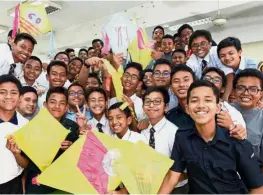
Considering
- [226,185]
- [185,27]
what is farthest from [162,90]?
[185,27]

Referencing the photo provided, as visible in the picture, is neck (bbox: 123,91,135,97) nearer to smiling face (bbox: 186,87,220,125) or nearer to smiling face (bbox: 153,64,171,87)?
smiling face (bbox: 153,64,171,87)

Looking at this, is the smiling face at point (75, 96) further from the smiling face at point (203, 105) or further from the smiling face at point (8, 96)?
the smiling face at point (203, 105)

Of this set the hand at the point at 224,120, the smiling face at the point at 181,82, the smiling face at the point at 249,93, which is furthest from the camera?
the smiling face at the point at 181,82

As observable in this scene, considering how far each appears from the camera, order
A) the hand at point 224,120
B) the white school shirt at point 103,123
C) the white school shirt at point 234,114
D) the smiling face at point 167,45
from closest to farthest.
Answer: the hand at point 224,120 → the white school shirt at point 234,114 → the white school shirt at point 103,123 → the smiling face at point 167,45

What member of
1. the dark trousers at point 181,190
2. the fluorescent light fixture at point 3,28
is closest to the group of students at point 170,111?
the dark trousers at point 181,190

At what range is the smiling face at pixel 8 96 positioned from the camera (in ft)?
5.98

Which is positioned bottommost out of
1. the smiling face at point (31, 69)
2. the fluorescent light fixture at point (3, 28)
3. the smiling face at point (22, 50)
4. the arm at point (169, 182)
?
the arm at point (169, 182)

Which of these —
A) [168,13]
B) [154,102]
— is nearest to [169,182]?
[154,102]

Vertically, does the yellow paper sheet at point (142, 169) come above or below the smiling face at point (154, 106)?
below

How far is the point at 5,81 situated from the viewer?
74.7 inches

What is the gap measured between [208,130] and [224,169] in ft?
0.76

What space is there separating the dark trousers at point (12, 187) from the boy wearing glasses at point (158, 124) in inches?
35.3

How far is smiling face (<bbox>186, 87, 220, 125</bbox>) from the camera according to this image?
1.57 meters

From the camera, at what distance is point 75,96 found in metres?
2.47
